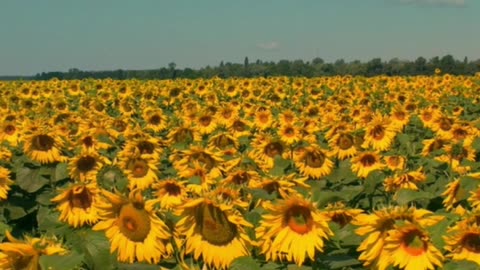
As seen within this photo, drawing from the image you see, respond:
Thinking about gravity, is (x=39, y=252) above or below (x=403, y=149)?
above

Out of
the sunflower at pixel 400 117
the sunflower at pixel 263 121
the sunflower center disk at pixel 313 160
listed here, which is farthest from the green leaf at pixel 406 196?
the sunflower at pixel 400 117

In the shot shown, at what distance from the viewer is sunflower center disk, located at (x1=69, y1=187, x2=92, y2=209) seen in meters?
5.13

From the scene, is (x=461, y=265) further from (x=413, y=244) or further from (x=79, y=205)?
(x=79, y=205)

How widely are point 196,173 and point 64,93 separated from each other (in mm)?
17902

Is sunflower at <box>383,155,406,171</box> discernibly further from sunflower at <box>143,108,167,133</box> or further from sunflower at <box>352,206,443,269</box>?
sunflower at <box>143,108,167,133</box>

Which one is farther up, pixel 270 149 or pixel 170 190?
pixel 170 190

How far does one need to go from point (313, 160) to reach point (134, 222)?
445cm

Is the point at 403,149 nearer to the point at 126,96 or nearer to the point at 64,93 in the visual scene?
the point at 126,96

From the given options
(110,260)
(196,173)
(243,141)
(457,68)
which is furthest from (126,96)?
(457,68)

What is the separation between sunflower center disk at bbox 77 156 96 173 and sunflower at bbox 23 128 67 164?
0.93 meters

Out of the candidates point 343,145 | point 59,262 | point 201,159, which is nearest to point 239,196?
point 59,262

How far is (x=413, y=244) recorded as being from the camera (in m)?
3.30

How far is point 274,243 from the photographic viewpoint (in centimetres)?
354

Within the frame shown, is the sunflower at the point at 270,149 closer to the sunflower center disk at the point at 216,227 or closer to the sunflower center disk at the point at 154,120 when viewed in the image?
the sunflower center disk at the point at 154,120
